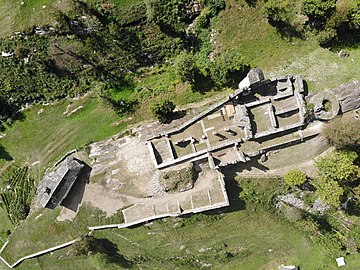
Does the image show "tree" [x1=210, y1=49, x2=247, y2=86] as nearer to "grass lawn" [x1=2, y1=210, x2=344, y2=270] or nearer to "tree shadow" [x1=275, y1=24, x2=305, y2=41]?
"tree shadow" [x1=275, y1=24, x2=305, y2=41]

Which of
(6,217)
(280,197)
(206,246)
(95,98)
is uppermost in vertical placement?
(95,98)

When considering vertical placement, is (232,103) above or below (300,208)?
above

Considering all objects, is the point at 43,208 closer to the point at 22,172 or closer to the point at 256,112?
the point at 22,172

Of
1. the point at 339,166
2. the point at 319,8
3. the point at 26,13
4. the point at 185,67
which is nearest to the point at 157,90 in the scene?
the point at 185,67

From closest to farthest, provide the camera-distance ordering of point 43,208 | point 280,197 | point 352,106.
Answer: point 352,106 < point 280,197 < point 43,208

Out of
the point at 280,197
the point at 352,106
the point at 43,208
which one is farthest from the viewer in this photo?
the point at 43,208

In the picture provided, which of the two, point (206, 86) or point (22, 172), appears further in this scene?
point (22, 172)

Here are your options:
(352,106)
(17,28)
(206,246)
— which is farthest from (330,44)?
(17,28)
